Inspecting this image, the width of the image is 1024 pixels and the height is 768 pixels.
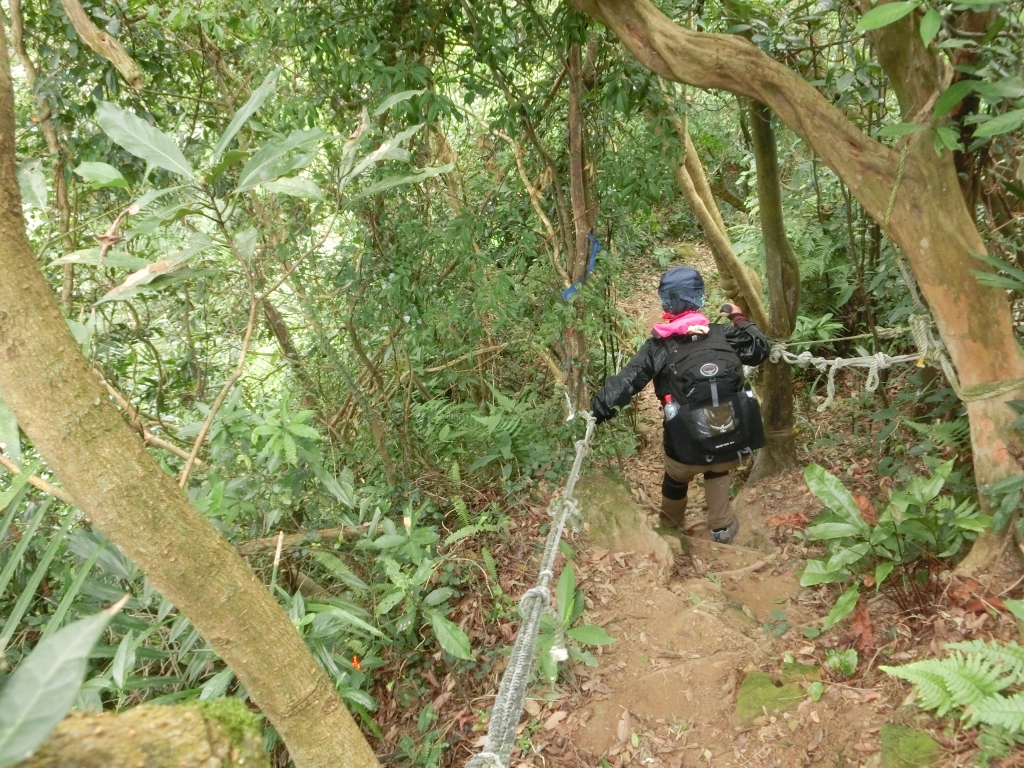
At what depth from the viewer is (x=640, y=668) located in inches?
124

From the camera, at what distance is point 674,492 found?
481 centimetres

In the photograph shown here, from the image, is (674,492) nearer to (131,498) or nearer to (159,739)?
(131,498)

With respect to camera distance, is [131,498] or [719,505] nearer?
[131,498]

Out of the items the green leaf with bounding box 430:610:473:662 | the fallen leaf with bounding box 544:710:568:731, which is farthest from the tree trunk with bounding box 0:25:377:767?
the fallen leaf with bounding box 544:710:568:731

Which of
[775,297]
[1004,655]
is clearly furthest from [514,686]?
[775,297]

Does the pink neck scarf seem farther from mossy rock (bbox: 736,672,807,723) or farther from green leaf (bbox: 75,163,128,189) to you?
green leaf (bbox: 75,163,128,189)

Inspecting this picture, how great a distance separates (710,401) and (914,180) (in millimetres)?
1719

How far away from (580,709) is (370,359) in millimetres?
2782

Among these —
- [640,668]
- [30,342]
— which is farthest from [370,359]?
[30,342]

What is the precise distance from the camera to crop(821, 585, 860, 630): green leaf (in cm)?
309

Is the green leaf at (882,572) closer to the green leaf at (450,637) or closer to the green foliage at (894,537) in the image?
the green foliage at (894,537)

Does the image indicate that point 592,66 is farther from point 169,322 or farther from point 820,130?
point 169,322

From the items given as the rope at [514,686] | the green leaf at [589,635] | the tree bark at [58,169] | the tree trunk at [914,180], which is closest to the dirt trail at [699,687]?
the green leaf at [589,635]

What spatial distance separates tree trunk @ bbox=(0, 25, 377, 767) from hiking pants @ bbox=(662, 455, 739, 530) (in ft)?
11.0
